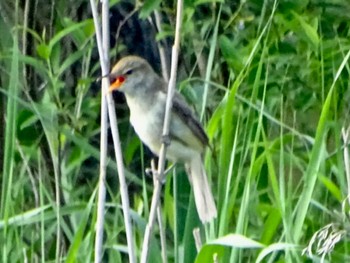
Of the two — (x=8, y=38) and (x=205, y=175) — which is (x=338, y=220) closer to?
(x=205, y=175)

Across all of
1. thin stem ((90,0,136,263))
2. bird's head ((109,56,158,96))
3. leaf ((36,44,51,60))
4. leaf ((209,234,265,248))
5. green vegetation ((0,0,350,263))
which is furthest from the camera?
leaf ((36,44,51,60))

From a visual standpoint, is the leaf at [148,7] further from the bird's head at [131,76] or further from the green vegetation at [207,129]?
the bird's head at [131,76]

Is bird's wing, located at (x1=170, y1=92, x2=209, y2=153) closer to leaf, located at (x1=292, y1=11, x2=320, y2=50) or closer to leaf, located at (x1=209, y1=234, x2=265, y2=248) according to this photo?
leaf, located at (x1=292, y1=11, x2=320, y2=50)

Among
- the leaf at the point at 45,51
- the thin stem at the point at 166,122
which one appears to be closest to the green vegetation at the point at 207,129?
the leaf at the point at 45,51

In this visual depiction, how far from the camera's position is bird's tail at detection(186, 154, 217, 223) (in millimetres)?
2828

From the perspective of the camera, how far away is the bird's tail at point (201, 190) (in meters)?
2.83

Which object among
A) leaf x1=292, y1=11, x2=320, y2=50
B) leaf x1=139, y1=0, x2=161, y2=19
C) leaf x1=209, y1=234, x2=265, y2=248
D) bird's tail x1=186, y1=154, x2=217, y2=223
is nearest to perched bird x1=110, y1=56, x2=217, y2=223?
bird's tail x1=186, y1=154, x2=217, y2=223

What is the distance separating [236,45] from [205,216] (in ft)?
2.75

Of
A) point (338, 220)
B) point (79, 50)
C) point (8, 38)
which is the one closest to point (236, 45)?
point (79, 50)

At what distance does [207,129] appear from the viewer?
2984 millimetres

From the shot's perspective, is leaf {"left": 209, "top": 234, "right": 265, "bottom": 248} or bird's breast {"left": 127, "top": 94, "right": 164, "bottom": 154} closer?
leaf {"left": 209, "top": 234, "right": 265, "bottom": 248}

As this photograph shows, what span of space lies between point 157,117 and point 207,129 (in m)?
0.25

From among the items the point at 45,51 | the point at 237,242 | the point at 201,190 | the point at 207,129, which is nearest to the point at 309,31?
the point at 207,129

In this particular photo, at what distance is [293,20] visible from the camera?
325cm
